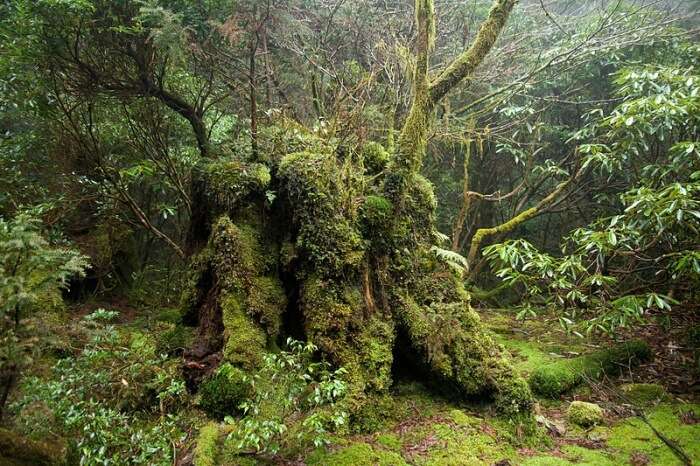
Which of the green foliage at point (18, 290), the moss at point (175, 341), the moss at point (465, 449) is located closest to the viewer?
the green foliage at point (18, 290)

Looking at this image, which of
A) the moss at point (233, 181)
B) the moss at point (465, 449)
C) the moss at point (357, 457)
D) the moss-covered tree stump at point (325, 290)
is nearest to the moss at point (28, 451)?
the moss-covered tree stump at point (325, 290)

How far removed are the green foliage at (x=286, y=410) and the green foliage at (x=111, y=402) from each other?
1.91ft

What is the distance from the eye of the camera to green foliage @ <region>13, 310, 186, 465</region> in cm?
280

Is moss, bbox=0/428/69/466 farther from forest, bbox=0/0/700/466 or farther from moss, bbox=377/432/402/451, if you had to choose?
moss, bbox=377/432/402/451

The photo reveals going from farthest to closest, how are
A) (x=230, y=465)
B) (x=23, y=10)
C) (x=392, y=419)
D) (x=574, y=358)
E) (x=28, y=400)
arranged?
1. (x=574, y=358)
2. (x=23, y=10)
3. (x=392, y=419)
4. (x=230, y=465)
5. (x=28, y=400)

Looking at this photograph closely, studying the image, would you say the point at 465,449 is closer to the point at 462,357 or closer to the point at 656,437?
the point at 462,357

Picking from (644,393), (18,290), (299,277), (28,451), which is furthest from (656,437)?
(18,290)

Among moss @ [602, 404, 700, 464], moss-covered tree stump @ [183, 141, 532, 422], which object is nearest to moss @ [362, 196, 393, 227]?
moss-covered tree stump @ [183, 141, 532, 422]

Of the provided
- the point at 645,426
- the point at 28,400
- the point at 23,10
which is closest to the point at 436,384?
the point at 645,426

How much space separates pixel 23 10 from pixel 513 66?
8621mm

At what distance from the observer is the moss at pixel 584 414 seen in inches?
163

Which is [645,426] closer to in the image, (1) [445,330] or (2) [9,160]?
(1) [445,330]

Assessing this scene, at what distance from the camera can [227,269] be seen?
13.4 ft

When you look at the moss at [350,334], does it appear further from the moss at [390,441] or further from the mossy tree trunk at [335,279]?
the moss at [390,441]
